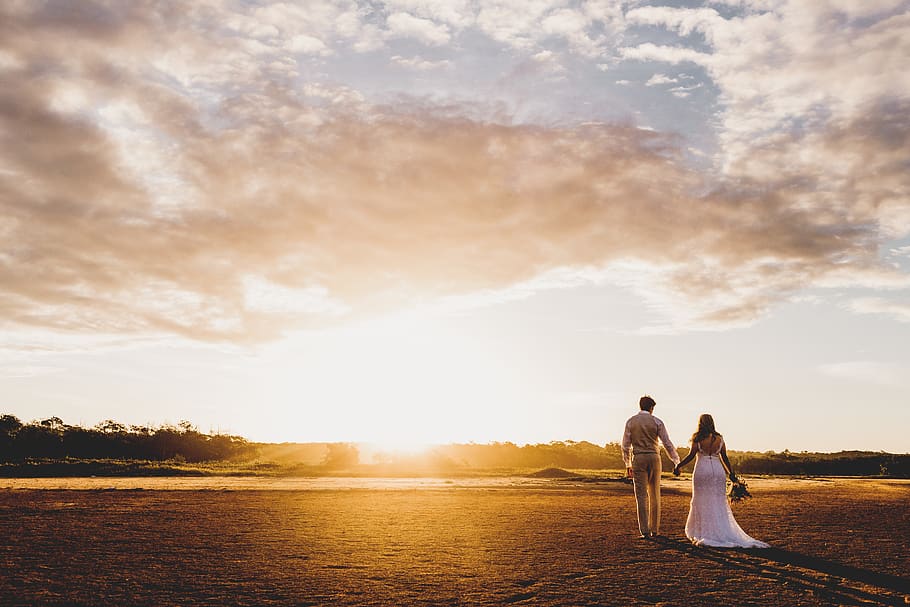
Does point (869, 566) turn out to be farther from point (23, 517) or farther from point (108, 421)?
point (108, 421)

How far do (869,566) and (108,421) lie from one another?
208 feet

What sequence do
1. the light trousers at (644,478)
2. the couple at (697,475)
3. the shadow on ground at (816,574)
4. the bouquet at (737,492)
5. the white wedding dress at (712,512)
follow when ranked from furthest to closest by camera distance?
the light trousers at (644,478) → the bouquet at (737,492) → the couple at (697,475) → the white wedding dress at (712,512) → the shadow on ground at (816,574)

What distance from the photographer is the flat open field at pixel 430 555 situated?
27.6 ft

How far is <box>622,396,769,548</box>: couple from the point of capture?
12516 millimetres

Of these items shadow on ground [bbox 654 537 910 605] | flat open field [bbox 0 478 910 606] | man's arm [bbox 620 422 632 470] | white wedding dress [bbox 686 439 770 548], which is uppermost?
man's arm [bbox 620 422 632 470]

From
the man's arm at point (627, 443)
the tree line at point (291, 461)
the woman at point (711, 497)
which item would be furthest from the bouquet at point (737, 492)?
the tree line at point (291, 461)

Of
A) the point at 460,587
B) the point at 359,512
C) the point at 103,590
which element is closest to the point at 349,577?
the point at 460,587

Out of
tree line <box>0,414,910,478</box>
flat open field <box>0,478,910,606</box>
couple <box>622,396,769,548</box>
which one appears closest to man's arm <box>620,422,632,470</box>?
couple <box>622,396,769,548</box>

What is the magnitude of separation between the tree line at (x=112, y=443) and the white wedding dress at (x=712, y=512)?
5173 cm

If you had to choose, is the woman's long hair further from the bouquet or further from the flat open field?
the flat open field

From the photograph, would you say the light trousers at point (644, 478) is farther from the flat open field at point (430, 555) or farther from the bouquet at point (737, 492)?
the bouquet at point (737, 492)

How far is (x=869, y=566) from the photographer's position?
33.7 feet

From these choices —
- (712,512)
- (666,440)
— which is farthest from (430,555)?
(712,512)

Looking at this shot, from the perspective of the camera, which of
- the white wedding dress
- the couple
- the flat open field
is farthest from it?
the couple
